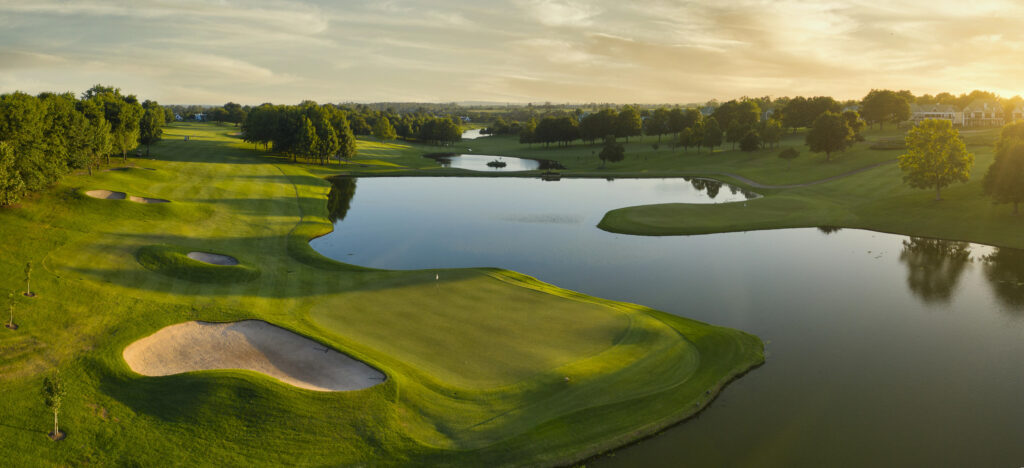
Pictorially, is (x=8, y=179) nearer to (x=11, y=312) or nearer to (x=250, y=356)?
(x=11, y=312)

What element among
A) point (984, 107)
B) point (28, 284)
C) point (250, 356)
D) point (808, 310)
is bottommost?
point (250, 356)

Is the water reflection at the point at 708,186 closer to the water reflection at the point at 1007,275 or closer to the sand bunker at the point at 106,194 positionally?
the water reflection at the point at 1007,275

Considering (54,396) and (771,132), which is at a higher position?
(771,132)

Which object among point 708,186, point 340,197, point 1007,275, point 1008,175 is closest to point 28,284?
point 340,197

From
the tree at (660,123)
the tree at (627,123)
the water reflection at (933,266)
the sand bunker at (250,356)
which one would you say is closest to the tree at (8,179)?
the sand bunker at (250,356)

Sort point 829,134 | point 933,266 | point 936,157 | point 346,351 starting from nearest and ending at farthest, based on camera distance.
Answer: point 346,351 → point 933,266 → point 936,157 → point 829,134

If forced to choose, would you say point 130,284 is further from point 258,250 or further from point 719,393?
point 719,393

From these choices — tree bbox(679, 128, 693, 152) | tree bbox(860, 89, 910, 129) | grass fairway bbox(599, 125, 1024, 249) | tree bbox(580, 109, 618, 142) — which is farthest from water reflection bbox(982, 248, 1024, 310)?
tree bbox(580, 109, 618, 142)
